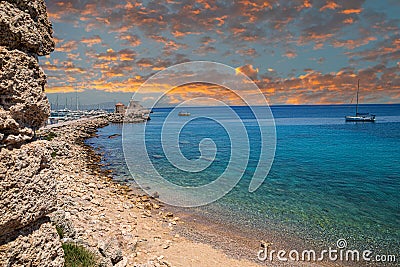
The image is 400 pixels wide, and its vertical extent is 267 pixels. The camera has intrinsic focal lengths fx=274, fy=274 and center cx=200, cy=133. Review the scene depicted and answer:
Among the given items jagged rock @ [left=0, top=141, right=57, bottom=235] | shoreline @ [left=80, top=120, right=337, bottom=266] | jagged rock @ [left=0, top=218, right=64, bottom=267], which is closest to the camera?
jagged rock @ [left=0, top=141, right=57, bottom=235]

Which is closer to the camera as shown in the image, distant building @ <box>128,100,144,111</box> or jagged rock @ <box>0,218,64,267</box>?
jagged rock @ <box>0,218,64,267</box>

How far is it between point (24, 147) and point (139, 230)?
7.48 metres

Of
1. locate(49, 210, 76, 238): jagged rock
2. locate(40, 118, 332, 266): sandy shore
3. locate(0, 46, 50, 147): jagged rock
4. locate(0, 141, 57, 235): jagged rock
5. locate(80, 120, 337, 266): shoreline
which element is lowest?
locate(80, 120, 337, 266): shoreline

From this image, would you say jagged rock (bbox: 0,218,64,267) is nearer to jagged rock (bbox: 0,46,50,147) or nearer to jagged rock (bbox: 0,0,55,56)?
jagged rock (bbox: 0,46,50,147)

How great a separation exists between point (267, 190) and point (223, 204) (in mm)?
3617

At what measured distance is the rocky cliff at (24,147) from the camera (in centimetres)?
282

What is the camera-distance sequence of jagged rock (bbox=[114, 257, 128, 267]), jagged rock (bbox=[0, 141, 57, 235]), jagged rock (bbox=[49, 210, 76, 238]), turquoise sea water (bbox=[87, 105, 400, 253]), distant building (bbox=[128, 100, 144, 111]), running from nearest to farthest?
jagged rock (bbox=[0, 141, 57, 235]) < jagged rock (bbox=[49, 210, 76, 238]) < jagged rock (bbox=[114, 257, 128, 267]) < turquoise sea water (bbox=[87, 105, 400, 253]) < distant building (bbox=[128, 100, 144, 111])

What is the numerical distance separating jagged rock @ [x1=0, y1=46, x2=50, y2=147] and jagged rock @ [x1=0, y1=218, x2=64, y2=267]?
3.52 feet

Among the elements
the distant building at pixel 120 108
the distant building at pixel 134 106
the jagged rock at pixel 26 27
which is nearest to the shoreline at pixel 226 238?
the jagged rock at pixel 26 27

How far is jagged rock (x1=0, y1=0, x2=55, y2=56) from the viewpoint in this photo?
115 inches

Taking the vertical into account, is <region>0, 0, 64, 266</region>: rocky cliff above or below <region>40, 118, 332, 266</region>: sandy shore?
above

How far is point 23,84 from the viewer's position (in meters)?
3.04

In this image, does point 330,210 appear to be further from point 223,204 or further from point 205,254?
point 205,254

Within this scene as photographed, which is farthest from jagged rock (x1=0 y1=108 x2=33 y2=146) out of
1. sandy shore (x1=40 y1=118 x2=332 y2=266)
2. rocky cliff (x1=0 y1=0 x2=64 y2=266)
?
sandy shore (x1=40 y1=118 x2=332 y2=266)
